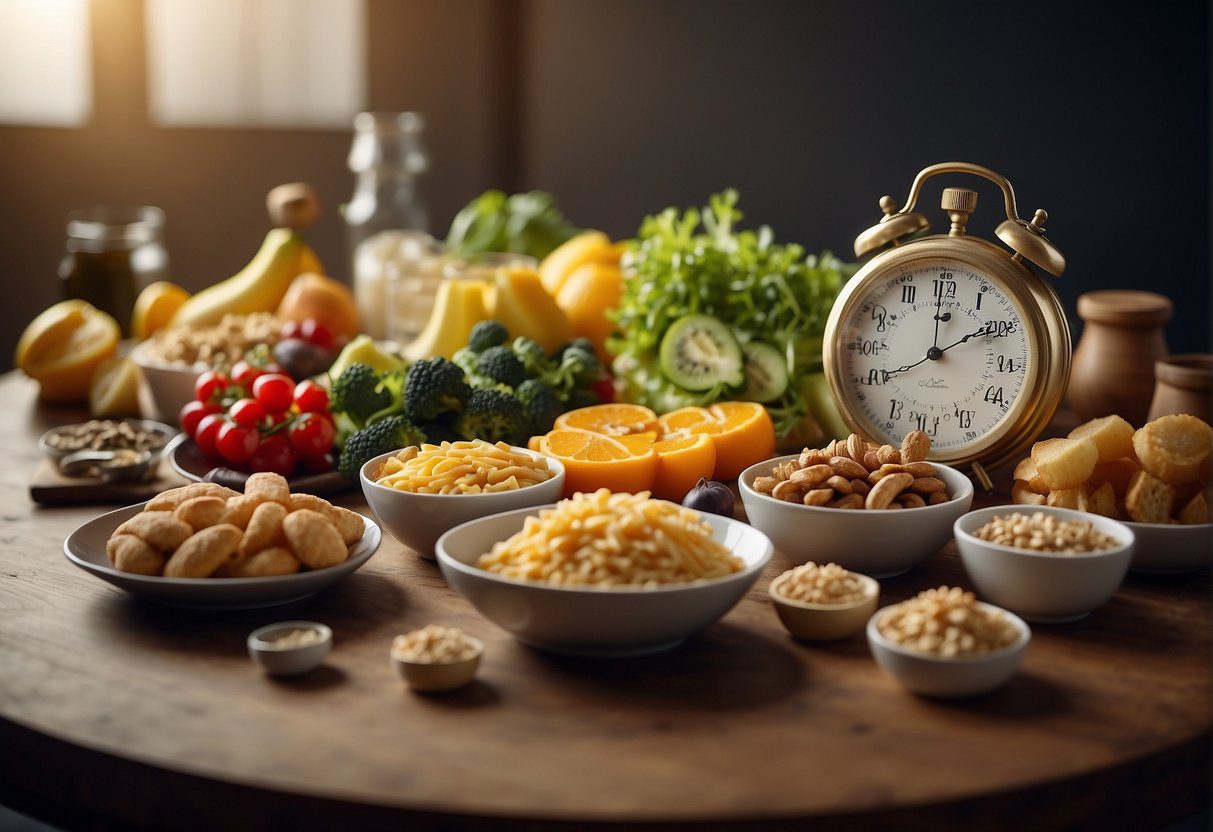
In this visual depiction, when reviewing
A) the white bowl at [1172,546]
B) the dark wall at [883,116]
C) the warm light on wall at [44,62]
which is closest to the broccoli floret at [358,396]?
the white bowl at [1172,546]

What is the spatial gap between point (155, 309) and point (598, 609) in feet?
7.23

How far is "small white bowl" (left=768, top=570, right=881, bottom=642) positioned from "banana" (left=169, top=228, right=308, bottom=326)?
6.74 ft

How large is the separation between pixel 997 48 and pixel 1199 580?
11.5 ft

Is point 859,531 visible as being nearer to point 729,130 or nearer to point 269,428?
point 269,428

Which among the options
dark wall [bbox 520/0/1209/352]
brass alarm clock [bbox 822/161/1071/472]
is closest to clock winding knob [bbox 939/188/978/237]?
brass alarm clock [bbox 822/161/1071/472]

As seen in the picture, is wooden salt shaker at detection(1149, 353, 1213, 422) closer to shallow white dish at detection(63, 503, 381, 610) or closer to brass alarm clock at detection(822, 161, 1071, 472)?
brass alarm clock at detection(822, 161, 1071, 472)

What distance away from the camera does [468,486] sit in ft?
5.53

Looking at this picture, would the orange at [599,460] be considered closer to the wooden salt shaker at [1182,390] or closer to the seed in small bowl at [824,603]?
the seed in small bowl at [824,603]

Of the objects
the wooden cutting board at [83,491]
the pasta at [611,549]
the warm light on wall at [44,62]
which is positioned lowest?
the wooden cutting board at [83,491]

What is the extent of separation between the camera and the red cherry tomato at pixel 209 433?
2139mm

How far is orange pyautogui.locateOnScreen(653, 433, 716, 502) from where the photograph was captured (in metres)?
1.98

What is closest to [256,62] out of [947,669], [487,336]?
[487,336]

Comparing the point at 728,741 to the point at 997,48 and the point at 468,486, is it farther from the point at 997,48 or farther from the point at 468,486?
the point at 997,48

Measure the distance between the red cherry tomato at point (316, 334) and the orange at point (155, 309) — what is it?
587 mm
